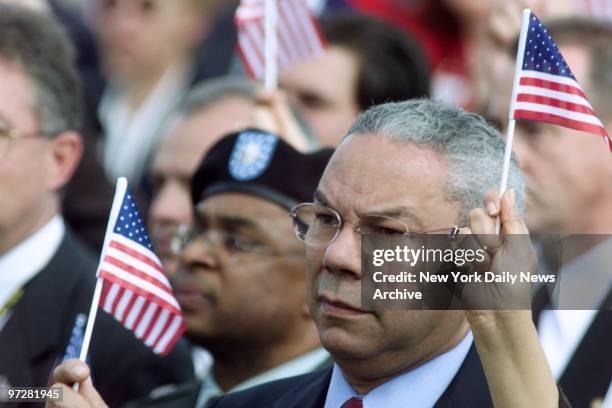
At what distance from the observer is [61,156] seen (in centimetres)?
555

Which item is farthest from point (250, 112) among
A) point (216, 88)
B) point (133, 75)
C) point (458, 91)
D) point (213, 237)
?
point (133, 75)

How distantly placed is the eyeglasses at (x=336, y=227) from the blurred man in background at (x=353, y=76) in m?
3.01

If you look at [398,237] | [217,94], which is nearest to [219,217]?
[217,94]

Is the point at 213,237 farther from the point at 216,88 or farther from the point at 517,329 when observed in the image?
the point at 517,329

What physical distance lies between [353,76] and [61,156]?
6.06ft

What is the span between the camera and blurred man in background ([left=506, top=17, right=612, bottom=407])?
15.6 ft

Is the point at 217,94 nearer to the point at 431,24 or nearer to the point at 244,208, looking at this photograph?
the point at 244,208

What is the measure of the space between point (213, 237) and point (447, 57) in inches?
142

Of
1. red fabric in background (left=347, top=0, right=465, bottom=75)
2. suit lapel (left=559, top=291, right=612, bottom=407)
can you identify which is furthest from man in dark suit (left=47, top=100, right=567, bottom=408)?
red fabric in background (left=347, top=0, right=465, bottom=75)

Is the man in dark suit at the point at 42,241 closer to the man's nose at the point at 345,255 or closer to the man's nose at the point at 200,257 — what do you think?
the man's nose at the point at 200,257

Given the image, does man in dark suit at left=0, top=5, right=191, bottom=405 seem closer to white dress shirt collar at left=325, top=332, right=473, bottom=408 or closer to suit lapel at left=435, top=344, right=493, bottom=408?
white dress shirt collar at left=325, top=332, right=473, bottom=408

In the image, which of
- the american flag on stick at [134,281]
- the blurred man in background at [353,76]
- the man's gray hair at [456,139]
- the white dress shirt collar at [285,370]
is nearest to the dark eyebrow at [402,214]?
the man's gray hair at [456,139]

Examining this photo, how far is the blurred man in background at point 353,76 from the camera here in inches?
268

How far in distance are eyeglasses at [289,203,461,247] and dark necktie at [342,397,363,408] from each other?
1.28ft
